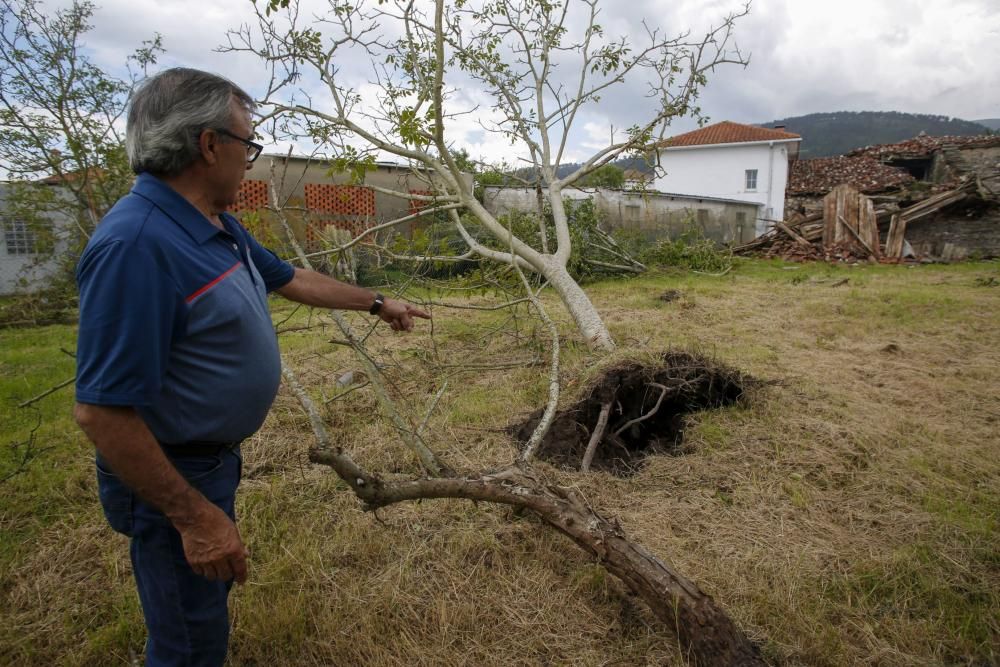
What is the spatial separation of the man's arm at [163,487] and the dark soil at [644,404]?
2478mm

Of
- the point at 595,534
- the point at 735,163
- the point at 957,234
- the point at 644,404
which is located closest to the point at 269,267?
the point at 595,534

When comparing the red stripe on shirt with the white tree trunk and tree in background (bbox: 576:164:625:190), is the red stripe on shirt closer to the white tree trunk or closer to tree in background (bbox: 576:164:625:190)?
the white tree trunk

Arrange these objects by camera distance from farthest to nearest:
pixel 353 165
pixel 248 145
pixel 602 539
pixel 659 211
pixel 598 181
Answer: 1. pixel 659 211
2. pixel 598 181
3. pixel 353 165
4. pixel 602 539
5. pixel 248 145

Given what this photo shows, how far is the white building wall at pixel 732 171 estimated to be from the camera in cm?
2695

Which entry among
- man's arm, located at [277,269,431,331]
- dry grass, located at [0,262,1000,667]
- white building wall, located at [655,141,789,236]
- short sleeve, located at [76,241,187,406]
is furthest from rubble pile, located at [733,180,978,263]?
short sleeve, located at [76,241,187,406]

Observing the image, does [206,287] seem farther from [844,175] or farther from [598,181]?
[844,175]

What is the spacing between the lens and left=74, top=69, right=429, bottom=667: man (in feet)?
3.62

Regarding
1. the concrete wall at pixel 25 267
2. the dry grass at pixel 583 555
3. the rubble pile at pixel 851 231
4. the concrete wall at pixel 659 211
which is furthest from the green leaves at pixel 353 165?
the rubble pile at pixel 851 231

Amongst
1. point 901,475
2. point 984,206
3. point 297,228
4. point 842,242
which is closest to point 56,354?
point 297,228

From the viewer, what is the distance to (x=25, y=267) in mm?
8727

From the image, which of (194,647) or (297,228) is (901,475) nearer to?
(194,647)

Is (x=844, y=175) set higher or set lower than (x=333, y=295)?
higher

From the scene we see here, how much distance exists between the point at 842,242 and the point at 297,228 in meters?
13.3

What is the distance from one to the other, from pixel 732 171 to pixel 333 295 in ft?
101
